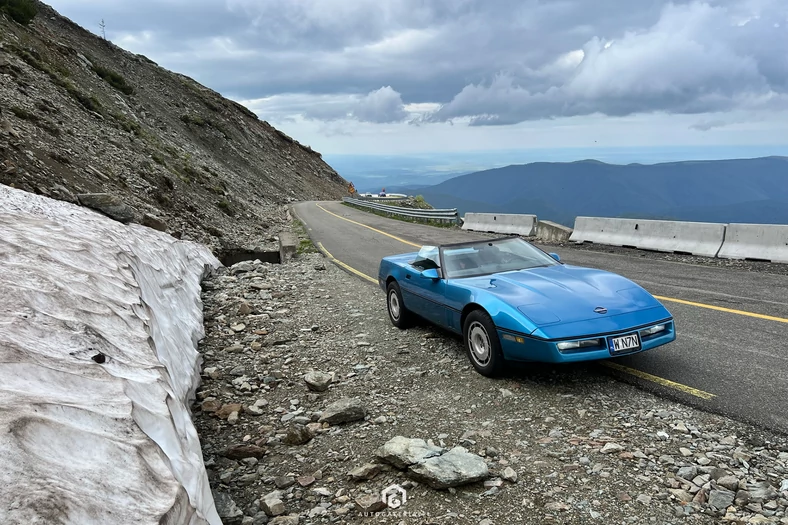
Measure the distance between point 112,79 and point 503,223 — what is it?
29.9m

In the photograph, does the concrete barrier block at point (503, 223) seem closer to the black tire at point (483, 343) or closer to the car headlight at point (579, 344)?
the black tire at point (483, 343)

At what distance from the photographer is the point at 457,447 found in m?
3.73

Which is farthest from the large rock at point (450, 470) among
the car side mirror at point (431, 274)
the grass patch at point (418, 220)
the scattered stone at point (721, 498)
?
the grass patch at point (418, 220)

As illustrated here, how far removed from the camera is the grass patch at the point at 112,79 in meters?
33.4

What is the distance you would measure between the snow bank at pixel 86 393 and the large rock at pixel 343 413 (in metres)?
1.24

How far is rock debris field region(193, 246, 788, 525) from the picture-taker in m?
3.11

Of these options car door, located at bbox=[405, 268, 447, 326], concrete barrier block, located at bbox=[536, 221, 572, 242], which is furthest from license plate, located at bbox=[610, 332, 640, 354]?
concrete barrier block, located at bbox=[536, 221, 572, 242]

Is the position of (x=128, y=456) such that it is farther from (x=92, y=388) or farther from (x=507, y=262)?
(x=507, y=262)

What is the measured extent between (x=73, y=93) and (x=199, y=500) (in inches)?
934

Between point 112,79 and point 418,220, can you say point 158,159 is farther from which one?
point 112,79

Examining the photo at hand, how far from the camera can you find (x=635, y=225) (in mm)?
12812

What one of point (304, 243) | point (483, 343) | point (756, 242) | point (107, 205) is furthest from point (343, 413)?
point (304, 243)

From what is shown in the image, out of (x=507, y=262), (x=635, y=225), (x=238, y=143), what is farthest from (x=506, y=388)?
(x=238, y=143)

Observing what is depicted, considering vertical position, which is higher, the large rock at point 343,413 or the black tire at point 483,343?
the black tire at point 483,343
